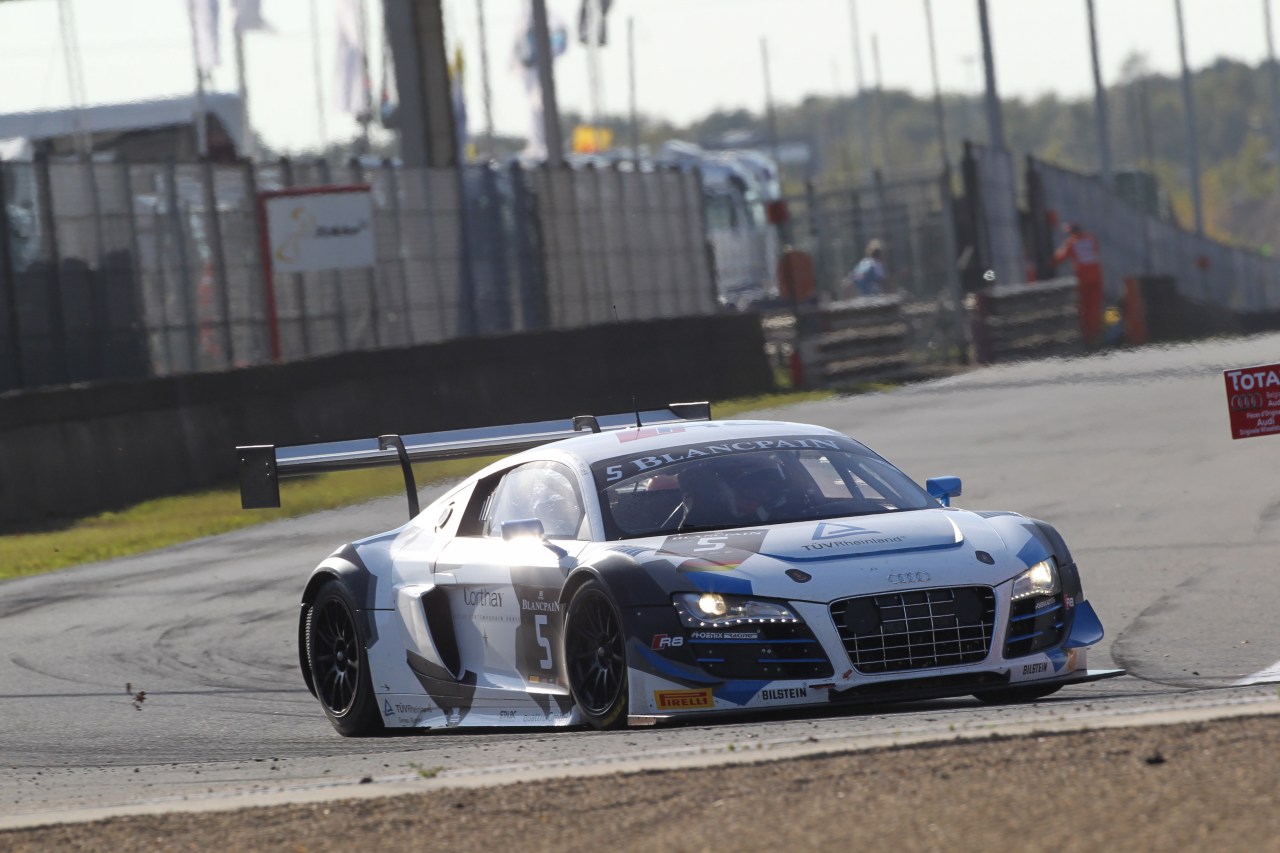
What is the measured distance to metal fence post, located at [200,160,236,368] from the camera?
22.2m

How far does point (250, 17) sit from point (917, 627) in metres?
30.6

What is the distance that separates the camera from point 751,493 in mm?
Answer: 8391

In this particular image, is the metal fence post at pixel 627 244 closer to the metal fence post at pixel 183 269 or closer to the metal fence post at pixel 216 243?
the metal fence post at pixel 216 243

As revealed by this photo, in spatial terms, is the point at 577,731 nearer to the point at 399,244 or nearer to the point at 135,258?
the point at 135,258

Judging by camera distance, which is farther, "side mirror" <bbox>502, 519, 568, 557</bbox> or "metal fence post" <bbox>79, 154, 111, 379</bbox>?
"metal fence post" <bbox>79, 154, 111, 379</bbox>

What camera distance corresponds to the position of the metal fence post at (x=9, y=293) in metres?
19.6

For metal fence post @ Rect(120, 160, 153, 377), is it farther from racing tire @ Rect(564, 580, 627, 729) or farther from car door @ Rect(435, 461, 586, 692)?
racing tire @ Rect(564, 580, 627, 729)

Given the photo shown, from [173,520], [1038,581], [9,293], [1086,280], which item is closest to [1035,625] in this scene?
[1038,581]

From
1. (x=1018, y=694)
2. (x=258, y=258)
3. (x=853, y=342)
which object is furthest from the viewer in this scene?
(x=853, y=342)

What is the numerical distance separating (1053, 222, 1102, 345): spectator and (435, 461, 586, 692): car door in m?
24.9

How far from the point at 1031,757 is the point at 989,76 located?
114 feet

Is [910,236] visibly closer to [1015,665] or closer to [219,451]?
[219,451]

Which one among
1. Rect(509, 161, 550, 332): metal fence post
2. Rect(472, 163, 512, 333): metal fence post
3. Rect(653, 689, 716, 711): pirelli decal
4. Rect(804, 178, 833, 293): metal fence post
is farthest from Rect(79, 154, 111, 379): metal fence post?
Rect(804, 178, 833, 293): metal fence post

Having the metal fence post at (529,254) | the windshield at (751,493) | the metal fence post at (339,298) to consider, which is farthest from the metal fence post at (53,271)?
the windshield at (751,493)
